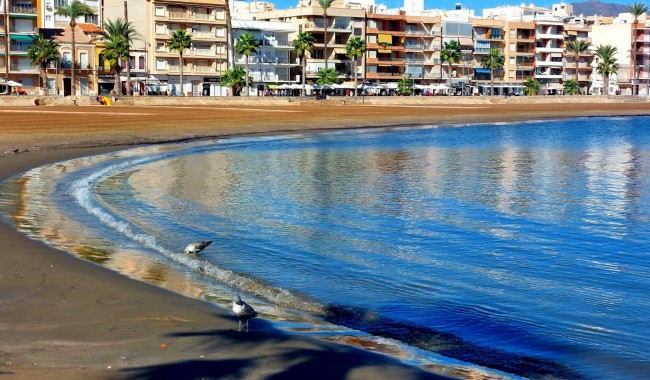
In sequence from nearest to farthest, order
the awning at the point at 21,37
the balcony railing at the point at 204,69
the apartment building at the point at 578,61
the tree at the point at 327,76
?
the awning at the point at 21,37, the balcony railing at the point at 204,69, the tree at the point at 327,76, the apartment building at the point at 578,61

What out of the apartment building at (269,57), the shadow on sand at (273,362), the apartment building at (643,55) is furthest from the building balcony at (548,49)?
the shadow on sand at (273,362)

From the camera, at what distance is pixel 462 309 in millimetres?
10078

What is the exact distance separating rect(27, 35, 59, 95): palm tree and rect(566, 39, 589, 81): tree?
80.1m

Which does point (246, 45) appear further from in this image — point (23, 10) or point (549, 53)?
point (549, 53)

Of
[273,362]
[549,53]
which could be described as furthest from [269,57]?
[273,362]

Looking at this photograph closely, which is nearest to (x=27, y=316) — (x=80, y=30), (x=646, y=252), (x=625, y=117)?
(x=646, y=252)

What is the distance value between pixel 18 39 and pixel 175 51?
56.2 feet

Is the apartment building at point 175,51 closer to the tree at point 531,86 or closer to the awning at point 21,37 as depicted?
the awning at point 21,37

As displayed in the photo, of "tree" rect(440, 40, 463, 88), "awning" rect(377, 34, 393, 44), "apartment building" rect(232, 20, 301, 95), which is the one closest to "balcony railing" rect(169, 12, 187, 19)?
"apartment building" rect(232, 20, 301, 95)

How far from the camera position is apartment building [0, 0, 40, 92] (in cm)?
9688

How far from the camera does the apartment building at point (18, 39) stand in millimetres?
96875

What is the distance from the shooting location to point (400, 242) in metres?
14.8

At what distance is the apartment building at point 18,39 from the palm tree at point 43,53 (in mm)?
1706

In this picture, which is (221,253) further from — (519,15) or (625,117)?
(519,15)
